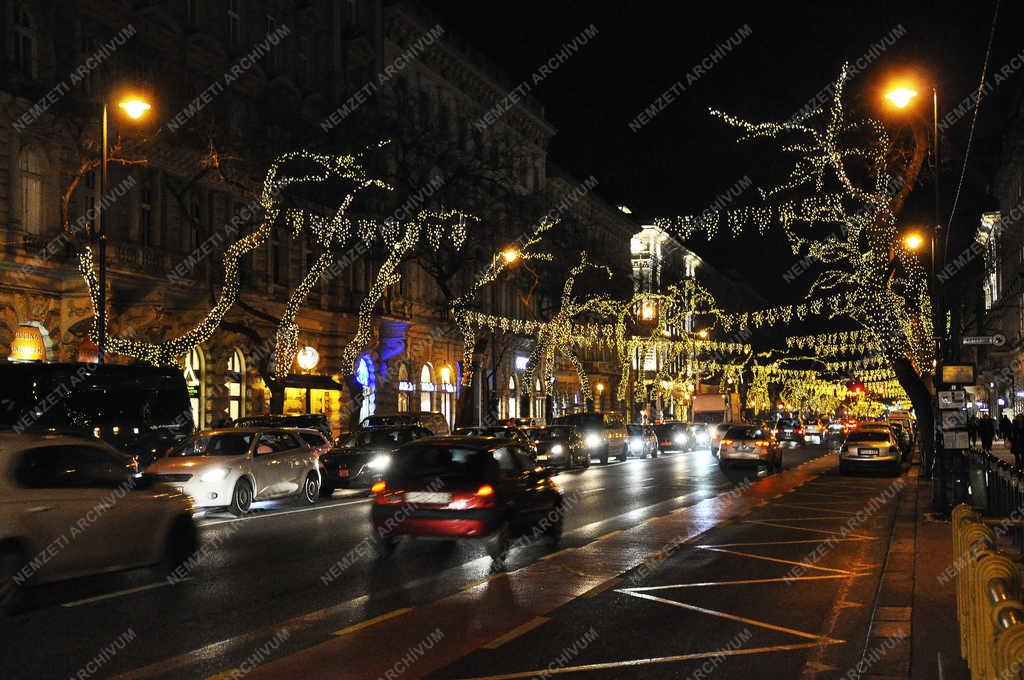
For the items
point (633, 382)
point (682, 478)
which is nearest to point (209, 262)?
point (682, 478)

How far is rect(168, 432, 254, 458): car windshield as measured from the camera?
67.7 ft

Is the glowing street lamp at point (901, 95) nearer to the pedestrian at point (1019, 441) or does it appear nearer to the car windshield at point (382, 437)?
the car windshield at point (382, 437)

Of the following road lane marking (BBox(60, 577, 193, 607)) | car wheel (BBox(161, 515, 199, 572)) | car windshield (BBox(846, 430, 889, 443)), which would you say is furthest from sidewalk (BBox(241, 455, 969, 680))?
car windshield (BBox(846, 430, 889, 443))

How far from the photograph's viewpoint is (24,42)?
29641 mm

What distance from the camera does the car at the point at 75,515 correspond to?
34.3 feet

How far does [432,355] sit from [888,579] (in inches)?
1740

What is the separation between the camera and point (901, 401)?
166500mm

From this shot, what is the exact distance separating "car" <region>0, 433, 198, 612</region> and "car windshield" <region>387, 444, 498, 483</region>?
270 centimetres

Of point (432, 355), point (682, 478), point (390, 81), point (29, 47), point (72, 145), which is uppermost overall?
point (390, 81)

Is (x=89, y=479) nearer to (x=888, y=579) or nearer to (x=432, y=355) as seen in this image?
(x=888, y=579)

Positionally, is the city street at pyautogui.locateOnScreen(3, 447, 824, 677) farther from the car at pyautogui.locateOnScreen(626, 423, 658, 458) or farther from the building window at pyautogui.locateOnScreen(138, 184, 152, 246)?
the car at pyautogui.locateOnScreen(626, 423, 658, 458)

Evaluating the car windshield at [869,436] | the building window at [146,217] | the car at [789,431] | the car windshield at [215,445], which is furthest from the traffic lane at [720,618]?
the car at [789,431]

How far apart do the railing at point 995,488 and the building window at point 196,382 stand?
24692mm

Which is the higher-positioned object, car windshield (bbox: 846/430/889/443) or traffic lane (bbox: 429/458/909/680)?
car windshield (bbox: 846/430/889/443)
